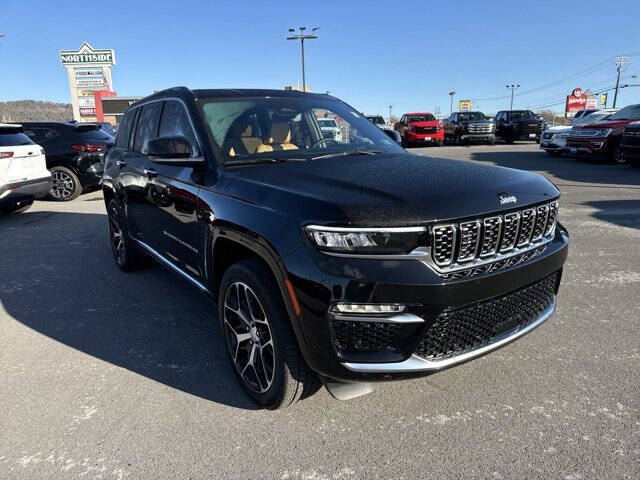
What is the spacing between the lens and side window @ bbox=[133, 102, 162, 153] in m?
4.04

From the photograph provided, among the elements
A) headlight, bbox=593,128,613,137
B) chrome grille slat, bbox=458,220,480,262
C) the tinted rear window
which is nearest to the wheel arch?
chrome grille slat, bbox=458,220,480,262

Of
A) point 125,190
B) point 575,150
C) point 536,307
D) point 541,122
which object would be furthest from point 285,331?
point 541,122

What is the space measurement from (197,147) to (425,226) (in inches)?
68.7

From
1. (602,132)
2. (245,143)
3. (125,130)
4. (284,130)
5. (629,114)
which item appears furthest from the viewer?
(629,114)

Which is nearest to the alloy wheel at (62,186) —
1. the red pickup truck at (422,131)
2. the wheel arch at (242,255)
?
the wheel arch at (242,255)

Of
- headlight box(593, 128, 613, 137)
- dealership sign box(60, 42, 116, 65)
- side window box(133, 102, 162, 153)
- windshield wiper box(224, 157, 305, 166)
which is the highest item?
dealership sign box(60, 42, 116, 65)

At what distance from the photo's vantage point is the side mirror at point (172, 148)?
300 centimetres

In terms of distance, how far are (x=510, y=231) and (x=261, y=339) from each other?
145 cm

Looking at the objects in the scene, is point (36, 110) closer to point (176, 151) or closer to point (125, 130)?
point (125, 130)

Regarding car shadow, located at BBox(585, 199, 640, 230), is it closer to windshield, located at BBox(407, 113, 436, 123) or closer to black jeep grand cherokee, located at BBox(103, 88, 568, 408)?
black jeep grand cherokee, located at BBox(103, 88, 568, 408)

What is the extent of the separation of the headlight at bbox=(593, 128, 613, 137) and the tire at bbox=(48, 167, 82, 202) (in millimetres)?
14603

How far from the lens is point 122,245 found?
518 centimetres

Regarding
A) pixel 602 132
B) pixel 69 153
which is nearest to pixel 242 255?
pixel 69 153

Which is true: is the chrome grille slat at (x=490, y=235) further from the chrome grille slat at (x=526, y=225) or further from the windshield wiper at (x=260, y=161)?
the windshield wiper at (x=260, y=161)
